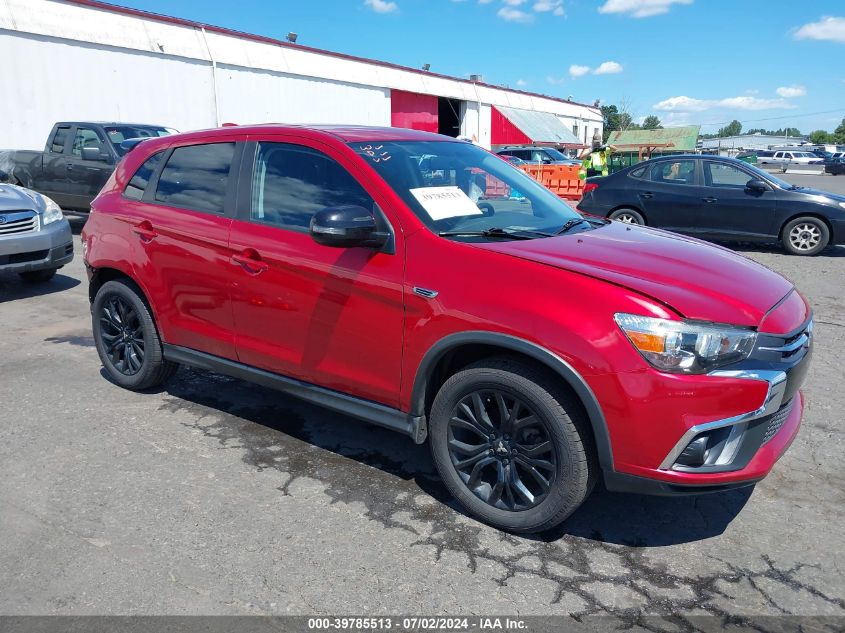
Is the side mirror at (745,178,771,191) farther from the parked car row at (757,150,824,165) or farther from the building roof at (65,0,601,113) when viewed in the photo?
the parked car row at (757,150,824,165)

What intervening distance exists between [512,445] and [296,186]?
6.01 ft

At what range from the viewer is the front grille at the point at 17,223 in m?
7.43

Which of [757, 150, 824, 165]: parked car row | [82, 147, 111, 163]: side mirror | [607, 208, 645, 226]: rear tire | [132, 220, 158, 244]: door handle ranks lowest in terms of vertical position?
[607, 208, 645, 226]: rear tire

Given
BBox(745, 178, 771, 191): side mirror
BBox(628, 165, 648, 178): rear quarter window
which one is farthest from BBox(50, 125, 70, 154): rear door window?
BBox(745, 178, 771, 191): side mirror

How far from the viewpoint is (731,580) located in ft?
9.15

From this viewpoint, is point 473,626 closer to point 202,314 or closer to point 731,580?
point 731,580

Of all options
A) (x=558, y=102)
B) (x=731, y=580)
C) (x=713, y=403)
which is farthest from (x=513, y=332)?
(x=558, y=102)

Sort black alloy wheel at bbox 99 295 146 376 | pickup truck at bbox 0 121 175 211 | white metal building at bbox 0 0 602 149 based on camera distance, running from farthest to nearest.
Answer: white metal building at bbox 0 0 602 149 → pickup truck at bbox 0 121 175 211 → black alloy wheel at bbox 99 295 146 376

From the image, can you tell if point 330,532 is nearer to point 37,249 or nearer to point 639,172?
point 37,249

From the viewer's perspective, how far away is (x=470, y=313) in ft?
9.73

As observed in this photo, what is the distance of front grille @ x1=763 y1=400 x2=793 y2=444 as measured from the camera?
9.31 feet

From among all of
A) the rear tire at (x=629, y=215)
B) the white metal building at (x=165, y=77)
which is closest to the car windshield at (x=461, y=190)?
the rear tire at (x=629, y=215)

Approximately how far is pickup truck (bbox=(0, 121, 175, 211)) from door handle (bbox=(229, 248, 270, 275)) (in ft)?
29.8

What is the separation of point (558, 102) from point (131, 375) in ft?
164
